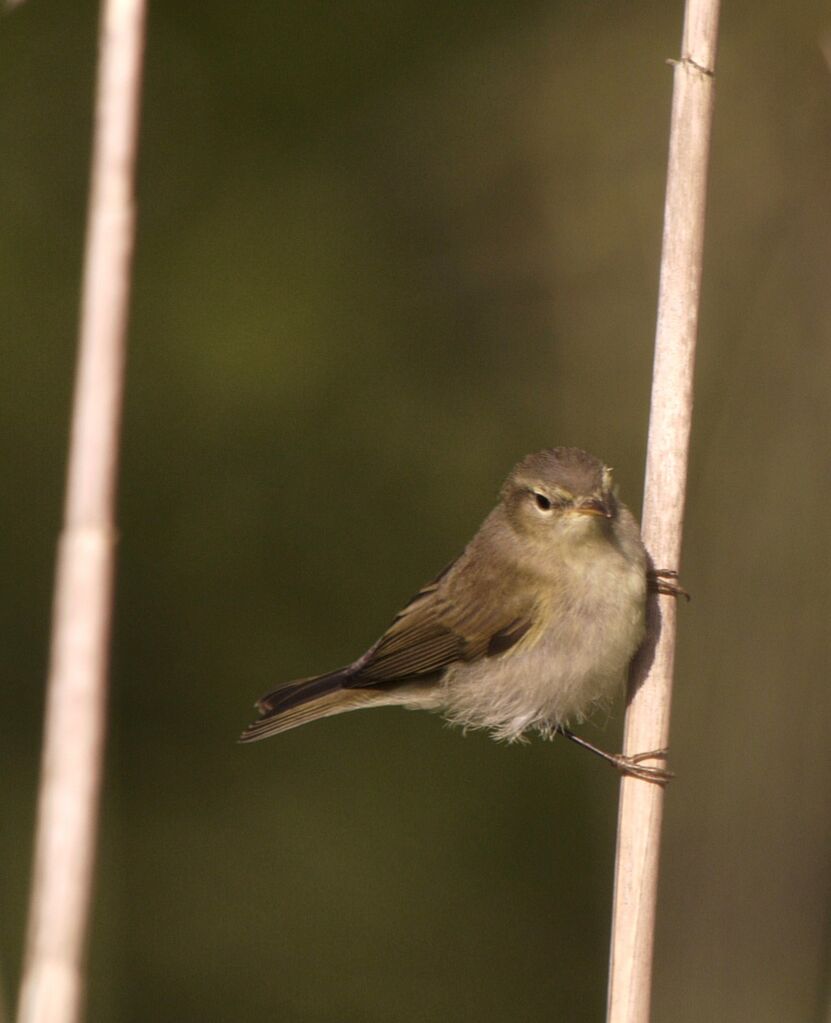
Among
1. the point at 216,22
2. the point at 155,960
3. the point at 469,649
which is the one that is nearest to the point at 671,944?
the point at 469,649

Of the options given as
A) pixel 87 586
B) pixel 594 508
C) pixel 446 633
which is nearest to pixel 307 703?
pixel 446 633

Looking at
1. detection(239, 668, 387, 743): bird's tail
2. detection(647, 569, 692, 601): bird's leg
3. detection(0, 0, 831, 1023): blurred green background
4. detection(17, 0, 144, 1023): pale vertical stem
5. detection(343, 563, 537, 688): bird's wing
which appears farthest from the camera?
detection(0, 0, 831, 1023): blurred green background

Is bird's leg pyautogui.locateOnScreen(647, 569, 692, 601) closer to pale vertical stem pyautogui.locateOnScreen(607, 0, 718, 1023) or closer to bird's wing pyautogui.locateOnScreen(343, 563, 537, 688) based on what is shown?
pale vertical stem pyautogui.locateOnScreen(607, 0, 718, 1023)

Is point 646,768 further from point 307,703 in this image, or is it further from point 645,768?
Result: point 307,703

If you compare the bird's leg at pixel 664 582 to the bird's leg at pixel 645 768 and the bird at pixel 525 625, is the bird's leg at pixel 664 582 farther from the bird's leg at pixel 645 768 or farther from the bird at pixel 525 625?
the bird's leg at pixel 645 768

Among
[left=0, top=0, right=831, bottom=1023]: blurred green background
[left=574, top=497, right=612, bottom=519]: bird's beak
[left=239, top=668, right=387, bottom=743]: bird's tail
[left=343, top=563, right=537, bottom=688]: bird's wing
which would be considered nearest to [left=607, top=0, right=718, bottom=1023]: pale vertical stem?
[left=574, top=497, right=612, bottom=519]: bird's beak

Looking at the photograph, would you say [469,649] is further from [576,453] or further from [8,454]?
[8,454]
